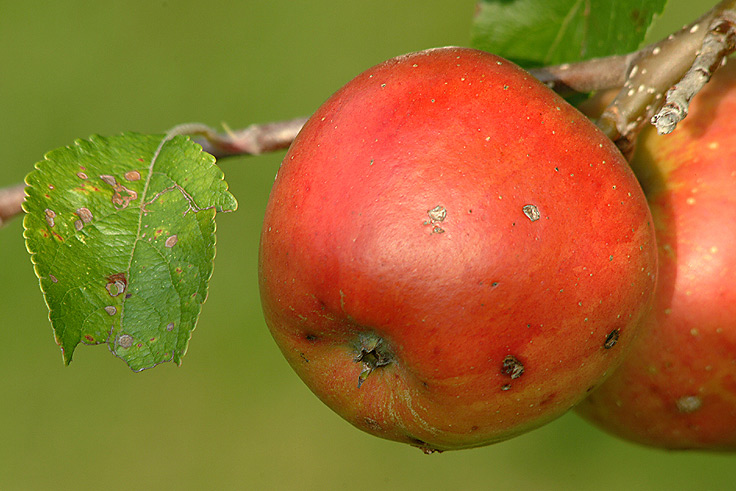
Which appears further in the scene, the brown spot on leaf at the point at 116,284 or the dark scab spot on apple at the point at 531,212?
the brown spot on leaf at the point at 116,284

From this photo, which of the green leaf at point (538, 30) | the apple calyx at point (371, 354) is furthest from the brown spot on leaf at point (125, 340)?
the green leaf at point (538, 30)

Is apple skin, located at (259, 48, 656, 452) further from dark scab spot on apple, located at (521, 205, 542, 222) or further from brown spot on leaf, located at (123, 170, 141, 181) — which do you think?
brown spot on leaf, located at (123, 170, 141, 181)

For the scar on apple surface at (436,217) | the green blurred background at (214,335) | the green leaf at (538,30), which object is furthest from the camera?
the green blurred background at (214,335)

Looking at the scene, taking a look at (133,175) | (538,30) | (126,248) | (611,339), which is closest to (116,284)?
(126,248)

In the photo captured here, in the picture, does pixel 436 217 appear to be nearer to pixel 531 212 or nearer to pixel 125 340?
pixel 531 212

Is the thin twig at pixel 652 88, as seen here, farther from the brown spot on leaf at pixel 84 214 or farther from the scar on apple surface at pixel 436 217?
the brown spot on leaf at pixel 84 214
